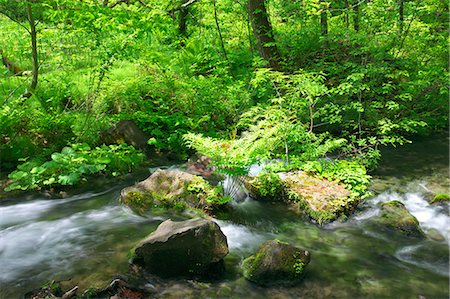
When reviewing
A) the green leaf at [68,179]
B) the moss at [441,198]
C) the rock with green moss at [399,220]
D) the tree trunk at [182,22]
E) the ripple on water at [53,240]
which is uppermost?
the tree trunk at [182,22]

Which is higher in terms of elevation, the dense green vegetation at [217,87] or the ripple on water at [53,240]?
the dense green vegetation at [217,87]

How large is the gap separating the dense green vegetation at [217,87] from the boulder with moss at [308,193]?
26cm

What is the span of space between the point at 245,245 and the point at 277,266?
1.00 meters

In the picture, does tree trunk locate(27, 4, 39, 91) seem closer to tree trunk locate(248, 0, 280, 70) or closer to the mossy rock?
the mossy rock

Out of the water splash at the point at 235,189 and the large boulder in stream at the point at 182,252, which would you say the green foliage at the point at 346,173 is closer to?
the water splash at the point at 235,189

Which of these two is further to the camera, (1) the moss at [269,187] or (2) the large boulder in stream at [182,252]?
(1) the moss at [269,187]

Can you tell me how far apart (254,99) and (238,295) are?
7.02 m

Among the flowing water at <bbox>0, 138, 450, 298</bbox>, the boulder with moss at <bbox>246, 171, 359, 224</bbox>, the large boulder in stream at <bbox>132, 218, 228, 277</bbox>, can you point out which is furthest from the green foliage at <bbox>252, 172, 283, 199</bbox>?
the large boulder in stream at <bbox>132, 218, 228, 277</bbox>

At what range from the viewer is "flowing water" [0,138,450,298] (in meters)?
3.91

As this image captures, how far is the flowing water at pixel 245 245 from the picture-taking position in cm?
391

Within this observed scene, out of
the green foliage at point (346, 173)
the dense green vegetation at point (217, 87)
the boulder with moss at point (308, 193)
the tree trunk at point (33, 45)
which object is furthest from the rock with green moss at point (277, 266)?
the tree trunk at point (33, 45)

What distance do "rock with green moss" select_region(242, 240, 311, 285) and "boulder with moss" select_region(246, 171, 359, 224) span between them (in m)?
1.61

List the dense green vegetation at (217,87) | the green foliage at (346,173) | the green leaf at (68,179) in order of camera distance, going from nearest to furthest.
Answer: the green foliage at (346,173)
the green leaf at (68,179)
the dense green vegetation at (217,87)

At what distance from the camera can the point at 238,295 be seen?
378 centimetres
